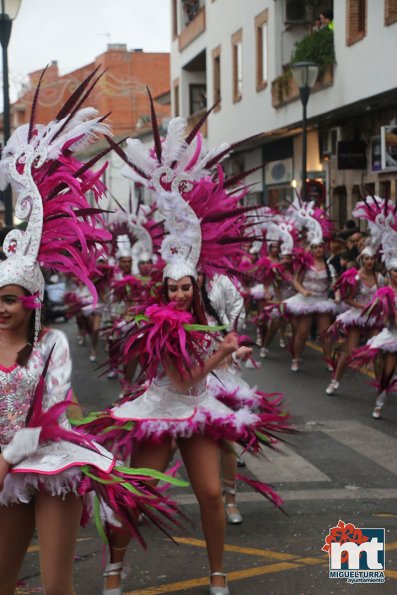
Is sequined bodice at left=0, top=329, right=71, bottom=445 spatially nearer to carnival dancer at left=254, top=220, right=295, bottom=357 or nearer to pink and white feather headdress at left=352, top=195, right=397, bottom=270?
pink and white feather headdress at left=352, top=195, right=397, bottom=270

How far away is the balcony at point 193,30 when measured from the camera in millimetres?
39062

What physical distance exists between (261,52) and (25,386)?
27008mm

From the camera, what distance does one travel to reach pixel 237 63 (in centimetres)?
3369

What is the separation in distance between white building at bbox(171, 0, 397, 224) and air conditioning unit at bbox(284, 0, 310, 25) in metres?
0.03

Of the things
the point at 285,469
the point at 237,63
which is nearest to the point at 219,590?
the point at 285,469

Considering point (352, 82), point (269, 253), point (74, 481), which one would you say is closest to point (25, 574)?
point (74, 481)

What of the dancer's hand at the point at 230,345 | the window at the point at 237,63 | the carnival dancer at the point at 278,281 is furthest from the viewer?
the window at the point at 237,63

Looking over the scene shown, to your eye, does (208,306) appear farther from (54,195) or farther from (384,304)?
(384,304)

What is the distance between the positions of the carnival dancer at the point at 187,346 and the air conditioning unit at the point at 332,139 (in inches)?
699

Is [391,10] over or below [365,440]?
over

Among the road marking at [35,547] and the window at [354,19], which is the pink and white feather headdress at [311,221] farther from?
the road marking at [35,547]

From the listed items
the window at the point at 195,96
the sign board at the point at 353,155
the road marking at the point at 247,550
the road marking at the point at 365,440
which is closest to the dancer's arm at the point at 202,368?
the road marking at the point at 247,550

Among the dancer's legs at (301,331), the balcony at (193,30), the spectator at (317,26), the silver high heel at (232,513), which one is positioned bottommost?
the silver high heel at (232,513)

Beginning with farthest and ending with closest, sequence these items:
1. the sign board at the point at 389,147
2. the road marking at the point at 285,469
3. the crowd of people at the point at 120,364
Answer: the sign board at the point at 389,147 → the road marking at the point at 285,469 → the crowd of people at the point at 120,364
